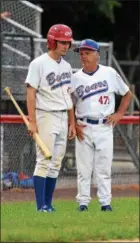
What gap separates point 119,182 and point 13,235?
8826mm

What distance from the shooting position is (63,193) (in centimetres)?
1535

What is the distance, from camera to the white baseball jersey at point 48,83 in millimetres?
9820

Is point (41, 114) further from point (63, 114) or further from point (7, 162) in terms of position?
point (7, 162)

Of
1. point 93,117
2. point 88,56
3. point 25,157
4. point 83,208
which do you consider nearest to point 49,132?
point 93,117

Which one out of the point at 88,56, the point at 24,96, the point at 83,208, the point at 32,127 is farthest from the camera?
the point at 24,96

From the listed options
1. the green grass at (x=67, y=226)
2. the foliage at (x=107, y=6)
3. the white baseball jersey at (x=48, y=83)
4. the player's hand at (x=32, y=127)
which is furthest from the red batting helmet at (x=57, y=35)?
the foliage at (x=107, y=6)

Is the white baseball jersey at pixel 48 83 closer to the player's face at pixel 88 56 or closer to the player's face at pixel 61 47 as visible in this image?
the player's face at pixel 61 47

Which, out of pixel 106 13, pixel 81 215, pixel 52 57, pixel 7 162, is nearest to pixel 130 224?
pixel 81 215

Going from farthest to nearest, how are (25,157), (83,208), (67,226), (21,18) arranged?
(21,18)
(25,157)
(83,208)
(67,226)

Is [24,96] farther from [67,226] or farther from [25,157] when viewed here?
[67,226]

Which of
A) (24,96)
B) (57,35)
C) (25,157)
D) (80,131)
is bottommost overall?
(25,157)

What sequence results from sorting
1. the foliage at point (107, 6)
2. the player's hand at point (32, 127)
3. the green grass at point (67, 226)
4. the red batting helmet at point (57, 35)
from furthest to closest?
the foliage at point (107, 6) → the red batting helmet at point (57, 35) → the player's hand at point (32, 127) → the green grass at point (67, 226)

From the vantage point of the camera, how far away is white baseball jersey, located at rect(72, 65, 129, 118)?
33.6ft

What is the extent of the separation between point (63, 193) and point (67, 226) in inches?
278
